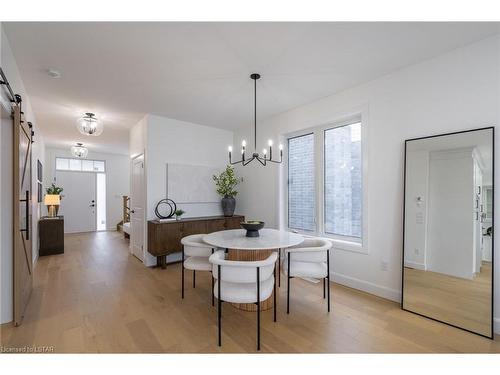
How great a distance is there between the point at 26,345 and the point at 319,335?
2.47 metres

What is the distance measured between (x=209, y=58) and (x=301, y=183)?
7.94 feet

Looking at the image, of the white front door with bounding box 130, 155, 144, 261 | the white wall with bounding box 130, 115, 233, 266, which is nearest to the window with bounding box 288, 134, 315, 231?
the white wall with bounding box 130, 115, 233, 266

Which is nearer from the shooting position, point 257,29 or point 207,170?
point 257,29

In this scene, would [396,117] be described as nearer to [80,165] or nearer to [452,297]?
[452,297]

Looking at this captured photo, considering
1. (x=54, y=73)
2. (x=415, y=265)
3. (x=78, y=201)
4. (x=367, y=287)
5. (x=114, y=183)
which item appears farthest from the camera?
(x=114, y=183)

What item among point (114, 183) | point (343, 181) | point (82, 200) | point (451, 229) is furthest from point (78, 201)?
Answer: point (451, 229)

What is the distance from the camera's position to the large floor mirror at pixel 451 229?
212 cm

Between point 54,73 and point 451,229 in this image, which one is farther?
point 54,73

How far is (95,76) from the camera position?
2.76 metres

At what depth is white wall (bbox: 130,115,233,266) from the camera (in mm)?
4168

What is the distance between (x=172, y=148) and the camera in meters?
4.43

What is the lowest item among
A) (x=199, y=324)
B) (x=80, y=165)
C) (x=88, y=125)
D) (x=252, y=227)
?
(x=199, y=324)

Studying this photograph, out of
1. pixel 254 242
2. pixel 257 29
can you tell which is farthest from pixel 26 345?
pixel 257 29

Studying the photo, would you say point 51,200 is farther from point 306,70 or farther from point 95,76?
point 306,70
